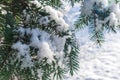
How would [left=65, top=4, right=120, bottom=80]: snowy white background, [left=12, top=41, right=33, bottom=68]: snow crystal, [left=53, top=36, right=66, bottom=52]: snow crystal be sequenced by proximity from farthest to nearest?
1. [left=65, top=4, right=120, bottom=80]: snowy white background
2. [left=53, top=36, right=66, bottom=52]: snow crystal
3. [left=12, top=41, right=33, bottom=68]: snow crystal

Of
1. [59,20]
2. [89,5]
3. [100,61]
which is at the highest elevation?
[100,61]

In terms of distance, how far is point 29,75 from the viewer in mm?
1318

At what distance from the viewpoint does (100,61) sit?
10.2m

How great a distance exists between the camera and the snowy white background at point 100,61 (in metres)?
9.15

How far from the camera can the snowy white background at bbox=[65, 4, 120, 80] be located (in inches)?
360

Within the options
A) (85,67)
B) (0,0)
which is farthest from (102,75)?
(0,0)

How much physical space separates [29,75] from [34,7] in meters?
0.44

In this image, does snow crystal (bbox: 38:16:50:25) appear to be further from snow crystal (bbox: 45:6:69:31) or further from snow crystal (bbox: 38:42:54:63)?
snow crystal (bbox: 38:42:54:63)

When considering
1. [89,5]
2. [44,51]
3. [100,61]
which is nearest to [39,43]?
[44,51]

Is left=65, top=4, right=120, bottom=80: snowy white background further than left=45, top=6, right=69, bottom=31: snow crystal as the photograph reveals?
Yes

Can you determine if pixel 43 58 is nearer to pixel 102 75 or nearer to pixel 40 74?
pixel 40 74

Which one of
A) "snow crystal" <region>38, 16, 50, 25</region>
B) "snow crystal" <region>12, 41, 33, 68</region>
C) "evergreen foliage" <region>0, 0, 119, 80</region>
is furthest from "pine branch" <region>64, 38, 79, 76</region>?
"snow crystal" <region>12, 41, 33, 68</region>

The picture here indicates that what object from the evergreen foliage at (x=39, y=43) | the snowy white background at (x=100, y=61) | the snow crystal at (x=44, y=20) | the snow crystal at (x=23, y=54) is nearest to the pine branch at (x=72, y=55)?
the evergreen foliage at (x=39, y=43)

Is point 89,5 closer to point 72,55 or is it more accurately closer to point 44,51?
point 72,55
